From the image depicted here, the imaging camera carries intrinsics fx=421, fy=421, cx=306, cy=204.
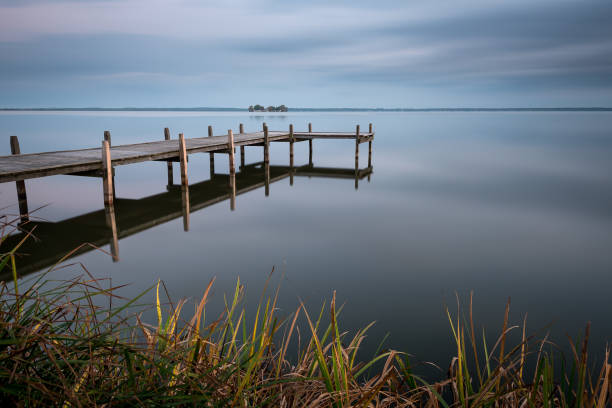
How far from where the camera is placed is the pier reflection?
9156 mm

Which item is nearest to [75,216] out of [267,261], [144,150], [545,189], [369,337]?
[144,150]

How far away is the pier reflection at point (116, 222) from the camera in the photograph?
360 inches

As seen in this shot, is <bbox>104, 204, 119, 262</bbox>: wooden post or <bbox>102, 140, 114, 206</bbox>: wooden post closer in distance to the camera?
<bbox>104, 204, 119, 262</bbox>: wooden post

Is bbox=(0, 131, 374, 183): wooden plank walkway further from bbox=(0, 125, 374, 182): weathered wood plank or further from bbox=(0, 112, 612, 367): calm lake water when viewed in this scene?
bbox=(0, 112, 612, 367): calm lake water

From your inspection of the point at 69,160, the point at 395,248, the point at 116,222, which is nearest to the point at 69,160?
the point at 69,160

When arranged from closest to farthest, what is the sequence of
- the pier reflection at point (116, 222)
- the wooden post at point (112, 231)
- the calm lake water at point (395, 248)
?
the calm lake water at point (395, 248) → the pier reflection at point (116, 222) → the wooden post at point (112, 231)

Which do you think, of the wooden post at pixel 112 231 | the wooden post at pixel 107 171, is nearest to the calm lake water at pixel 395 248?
the wooden post at pixel 112 231

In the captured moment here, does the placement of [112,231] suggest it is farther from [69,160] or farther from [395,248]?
[395,248]

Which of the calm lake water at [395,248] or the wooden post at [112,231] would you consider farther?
the wooden post at [112,231]

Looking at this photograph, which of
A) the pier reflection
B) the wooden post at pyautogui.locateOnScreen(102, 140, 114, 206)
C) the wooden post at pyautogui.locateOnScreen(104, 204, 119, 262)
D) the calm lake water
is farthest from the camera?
the wooden post at pyautogui.locateOnScreen(102, 140, 114, 206)

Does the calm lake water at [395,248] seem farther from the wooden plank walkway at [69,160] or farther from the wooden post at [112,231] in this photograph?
the wooden plank walkway at [69,160]

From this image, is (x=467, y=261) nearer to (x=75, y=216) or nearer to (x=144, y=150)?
(x=144, y=150)

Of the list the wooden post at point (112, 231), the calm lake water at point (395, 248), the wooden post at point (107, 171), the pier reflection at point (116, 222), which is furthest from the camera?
the wooden post at point (107, 171)

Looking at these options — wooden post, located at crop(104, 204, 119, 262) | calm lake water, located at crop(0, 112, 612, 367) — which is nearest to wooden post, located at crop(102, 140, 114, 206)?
wooden post, located at crop(104, 204, 119, 262)
